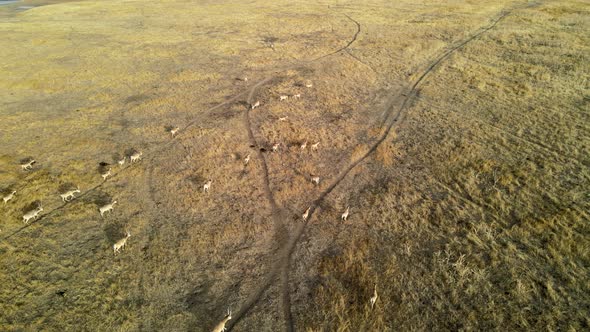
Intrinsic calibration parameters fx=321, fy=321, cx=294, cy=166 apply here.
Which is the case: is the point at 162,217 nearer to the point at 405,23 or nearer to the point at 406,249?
the point at 406,249

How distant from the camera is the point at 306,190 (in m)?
19.2

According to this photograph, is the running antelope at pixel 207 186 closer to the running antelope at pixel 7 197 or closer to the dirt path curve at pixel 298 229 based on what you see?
the dirt path curve at pixel 298 229

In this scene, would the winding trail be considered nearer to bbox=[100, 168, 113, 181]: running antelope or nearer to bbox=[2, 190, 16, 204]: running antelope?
bbox=[100, 168, 113, 181]: running antelope

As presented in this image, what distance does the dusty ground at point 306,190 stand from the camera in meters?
13.2

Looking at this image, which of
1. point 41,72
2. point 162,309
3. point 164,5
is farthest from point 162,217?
point 164,5

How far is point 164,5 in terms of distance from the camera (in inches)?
2840

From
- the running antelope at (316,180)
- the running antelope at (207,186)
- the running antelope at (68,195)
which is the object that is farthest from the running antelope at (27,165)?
the running antelope at (316,180)

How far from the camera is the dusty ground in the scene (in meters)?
13.2

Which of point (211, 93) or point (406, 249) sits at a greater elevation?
point (211, 93)

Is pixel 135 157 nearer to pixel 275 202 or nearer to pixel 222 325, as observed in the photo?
pixel 275 202

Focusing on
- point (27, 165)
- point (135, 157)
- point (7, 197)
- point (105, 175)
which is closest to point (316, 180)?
point (135, 157)

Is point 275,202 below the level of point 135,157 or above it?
below

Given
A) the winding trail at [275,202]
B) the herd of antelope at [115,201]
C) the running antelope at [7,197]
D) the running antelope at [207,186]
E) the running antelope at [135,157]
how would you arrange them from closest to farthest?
1. the herd of antelope at [115,201]
2. the winding trail at [275,202]
3. the running antelope at [7,197]
4. the running antelope at [207,186]
5. the running antelope at [135,157]

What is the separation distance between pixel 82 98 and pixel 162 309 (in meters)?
26.1
